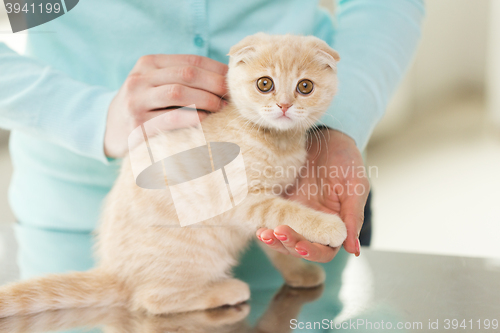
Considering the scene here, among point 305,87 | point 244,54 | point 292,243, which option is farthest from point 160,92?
point 292,243

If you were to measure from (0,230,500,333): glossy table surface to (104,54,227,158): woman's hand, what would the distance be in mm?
382

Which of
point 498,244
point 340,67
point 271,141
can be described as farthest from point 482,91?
point 271,141

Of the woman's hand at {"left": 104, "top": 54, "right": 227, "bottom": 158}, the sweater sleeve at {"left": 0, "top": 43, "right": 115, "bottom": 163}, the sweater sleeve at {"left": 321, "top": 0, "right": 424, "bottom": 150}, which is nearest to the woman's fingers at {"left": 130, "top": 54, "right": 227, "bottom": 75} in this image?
the woman's hand at {"left": 104, "top": 54, "right": 227, "bottom": 158}

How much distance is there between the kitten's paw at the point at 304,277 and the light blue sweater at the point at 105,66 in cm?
35

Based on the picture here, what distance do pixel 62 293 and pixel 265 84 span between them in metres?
0.60

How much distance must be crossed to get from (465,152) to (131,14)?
117 inches

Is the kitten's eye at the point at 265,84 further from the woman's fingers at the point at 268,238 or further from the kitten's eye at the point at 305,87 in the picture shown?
the woman's fingers at the point at 268,238

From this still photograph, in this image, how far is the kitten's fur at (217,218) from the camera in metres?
0.86

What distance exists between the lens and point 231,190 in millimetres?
→ 888

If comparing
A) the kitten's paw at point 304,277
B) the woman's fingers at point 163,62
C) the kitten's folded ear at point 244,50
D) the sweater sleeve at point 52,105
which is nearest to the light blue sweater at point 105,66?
the sweater sleeve at point 52,105

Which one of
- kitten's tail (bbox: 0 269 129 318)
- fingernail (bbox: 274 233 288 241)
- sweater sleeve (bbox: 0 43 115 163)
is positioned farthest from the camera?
sweater sleeve (bbox: 0 43 115 163)

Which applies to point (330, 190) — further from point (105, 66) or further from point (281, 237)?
point (105, 66)

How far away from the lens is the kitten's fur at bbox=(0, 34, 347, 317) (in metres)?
0.86

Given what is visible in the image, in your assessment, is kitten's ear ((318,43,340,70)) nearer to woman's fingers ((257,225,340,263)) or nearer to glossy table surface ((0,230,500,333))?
woman's fingers ((257,225,340,263))
